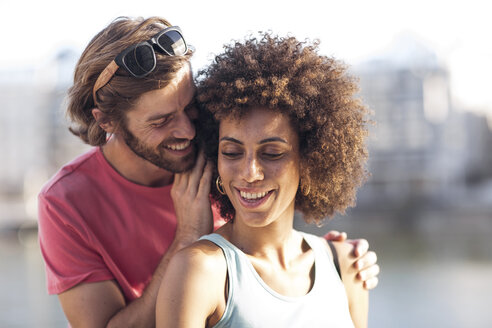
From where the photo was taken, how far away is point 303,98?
2395 millimetres

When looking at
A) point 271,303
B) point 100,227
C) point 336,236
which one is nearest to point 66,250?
point 100,227

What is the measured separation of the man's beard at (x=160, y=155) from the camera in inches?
113

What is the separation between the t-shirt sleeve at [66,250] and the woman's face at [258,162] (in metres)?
0.86

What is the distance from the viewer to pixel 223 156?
7.76 ft

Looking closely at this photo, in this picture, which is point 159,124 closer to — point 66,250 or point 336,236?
point 66,250

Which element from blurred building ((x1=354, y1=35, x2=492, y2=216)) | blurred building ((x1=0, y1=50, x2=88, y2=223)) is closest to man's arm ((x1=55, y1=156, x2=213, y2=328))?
blurred building ((x1=354, y1=35, x2=492, y2=216))

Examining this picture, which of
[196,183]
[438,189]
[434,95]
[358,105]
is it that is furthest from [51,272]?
[434,95]

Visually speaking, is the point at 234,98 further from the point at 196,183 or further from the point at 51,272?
the point at 51,272

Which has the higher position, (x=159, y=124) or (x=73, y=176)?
(x=159, y=124)

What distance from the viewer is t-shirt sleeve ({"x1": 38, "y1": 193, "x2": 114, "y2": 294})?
2.76 metres

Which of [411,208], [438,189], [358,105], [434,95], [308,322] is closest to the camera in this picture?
[308,322]

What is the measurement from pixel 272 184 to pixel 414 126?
45.9 meters

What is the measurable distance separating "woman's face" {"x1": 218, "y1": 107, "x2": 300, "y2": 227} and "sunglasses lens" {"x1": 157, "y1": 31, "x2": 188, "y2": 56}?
2.24 ft

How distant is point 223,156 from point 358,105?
0.69 meters
